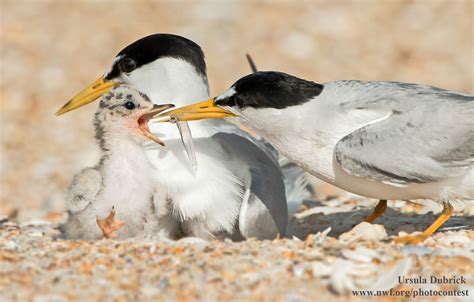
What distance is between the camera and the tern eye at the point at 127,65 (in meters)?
4.76

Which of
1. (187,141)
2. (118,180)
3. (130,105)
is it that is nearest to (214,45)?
(130,105)

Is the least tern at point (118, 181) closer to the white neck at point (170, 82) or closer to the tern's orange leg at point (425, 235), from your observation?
the white neck at point (170, 82)

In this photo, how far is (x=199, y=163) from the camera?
175 inches

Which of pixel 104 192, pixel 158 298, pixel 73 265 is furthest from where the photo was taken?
pixel 104 192

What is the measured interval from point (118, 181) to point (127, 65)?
2.32 ft

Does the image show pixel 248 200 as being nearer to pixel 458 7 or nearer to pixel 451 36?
pixel 451 36

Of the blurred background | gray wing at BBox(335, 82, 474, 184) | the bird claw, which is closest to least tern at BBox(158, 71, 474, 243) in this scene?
gray wing at BBox(335, 82, 474, 184)

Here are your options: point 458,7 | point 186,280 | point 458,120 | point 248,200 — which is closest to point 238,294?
point 186,280

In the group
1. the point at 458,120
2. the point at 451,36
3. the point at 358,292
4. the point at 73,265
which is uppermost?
the point at 451,36

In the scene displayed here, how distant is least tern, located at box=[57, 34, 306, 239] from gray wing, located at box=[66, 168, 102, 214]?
296 millimetres

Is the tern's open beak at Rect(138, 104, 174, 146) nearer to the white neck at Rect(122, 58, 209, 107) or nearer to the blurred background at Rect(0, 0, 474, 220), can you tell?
the white neck at Rect(122, 58, 209, 107)

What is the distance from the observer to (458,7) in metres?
9.74

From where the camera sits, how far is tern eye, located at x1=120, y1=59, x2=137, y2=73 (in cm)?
476

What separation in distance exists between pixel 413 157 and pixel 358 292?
3.13 feet
